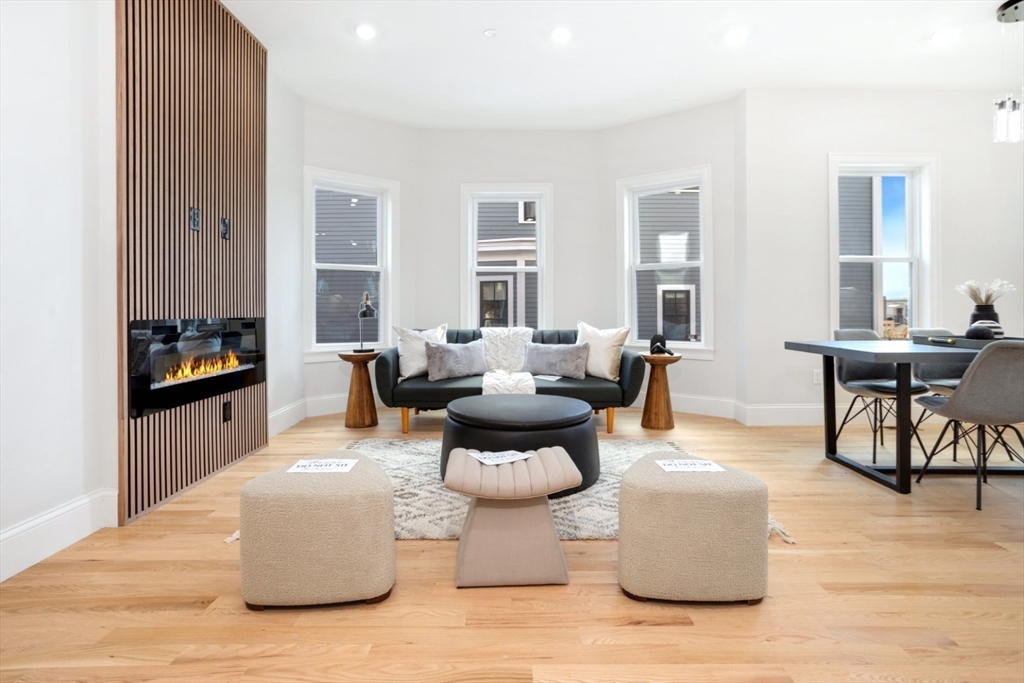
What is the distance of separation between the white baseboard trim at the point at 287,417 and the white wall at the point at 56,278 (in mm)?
1829

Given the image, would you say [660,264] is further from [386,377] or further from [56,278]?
[56,278]

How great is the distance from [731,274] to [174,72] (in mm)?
4578

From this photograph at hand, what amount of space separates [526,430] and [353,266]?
3.41 metres

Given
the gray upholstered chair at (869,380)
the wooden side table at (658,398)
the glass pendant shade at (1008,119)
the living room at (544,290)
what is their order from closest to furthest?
the living room at (544,290) < the glass pendant shade at (1008,119) < the gray upholstered chair at (869,380) < the wooden side table at (658,398)

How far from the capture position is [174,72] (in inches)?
117

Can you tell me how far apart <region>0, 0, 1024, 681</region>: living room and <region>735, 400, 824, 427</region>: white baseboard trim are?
0.03 meters

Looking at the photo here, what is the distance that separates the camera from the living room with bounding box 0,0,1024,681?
164 centimetres

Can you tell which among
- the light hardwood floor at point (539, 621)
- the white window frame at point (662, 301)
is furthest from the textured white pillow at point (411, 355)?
the white window frame at point (662, 301)

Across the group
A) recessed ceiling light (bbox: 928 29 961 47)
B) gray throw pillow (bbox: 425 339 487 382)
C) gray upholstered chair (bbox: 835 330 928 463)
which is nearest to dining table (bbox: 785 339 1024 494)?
gray upholstered chair (bbox: 835 330 928 463)

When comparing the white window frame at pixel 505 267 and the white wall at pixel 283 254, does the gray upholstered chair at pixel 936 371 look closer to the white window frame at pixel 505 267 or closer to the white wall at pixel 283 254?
the white window frame at pixel 505 267

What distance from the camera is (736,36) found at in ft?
12.6

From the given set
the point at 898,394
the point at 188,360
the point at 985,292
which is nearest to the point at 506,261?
the point at 188,360

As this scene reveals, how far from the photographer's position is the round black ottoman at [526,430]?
270cm

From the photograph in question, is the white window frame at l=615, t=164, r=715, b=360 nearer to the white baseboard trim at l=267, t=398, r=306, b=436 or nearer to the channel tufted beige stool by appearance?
the white baseboard trim at l=267, t=398, r=306, b=436
